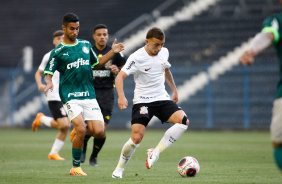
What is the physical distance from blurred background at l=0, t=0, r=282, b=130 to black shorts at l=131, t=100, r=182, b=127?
13945 millimetres

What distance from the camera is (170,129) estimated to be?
841 cm

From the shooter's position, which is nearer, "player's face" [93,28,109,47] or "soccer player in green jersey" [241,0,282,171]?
"soccer player in green jersey" [241,0,282,171]

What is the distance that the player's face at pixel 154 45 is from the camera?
8219 millimetres

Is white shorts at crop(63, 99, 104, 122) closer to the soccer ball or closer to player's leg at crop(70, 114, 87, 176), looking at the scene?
player's leg at crop(70, 114, 87, 176)

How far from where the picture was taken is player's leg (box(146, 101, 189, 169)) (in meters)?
8.25

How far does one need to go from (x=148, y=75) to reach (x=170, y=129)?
Answer: 86cm

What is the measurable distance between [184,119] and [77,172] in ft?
5.65

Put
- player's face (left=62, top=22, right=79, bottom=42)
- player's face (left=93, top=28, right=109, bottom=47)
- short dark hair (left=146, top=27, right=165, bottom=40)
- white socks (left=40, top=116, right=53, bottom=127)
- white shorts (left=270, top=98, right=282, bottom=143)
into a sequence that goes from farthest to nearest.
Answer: white socks (left=40, top=116, right=53, bottom=127) → player's face (left=93, top=28, right=109, bottom=47) → player's face (left=62, top=22, right=79, bottom=42) → short dark hair (left=146, top=27, right=165, bottom=40) → white shorts (left=270, top=98, right=282, bottom=143)

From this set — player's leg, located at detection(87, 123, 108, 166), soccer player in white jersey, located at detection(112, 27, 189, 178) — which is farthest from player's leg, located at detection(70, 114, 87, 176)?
player's leg, located at detection(87, 123, 108, 166)

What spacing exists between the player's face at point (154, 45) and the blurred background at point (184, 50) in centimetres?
1408

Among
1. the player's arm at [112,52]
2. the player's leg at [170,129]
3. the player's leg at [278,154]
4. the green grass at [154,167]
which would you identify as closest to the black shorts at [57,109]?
the green grass at [154,167]

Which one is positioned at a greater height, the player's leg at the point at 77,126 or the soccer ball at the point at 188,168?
the player's leg at the point at 77,126

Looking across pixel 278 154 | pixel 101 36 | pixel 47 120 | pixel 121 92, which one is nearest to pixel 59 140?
pixel 47 120

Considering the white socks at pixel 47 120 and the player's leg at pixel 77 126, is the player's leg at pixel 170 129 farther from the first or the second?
the white socks at pixel 47 120
